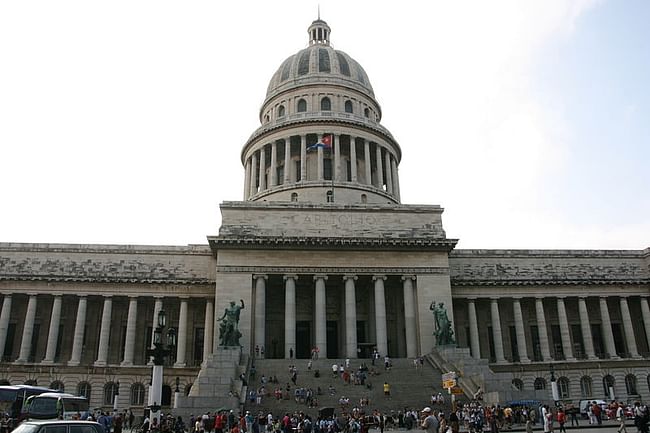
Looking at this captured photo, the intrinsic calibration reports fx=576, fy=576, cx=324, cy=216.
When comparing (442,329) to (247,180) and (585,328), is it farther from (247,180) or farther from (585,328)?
(247,180)

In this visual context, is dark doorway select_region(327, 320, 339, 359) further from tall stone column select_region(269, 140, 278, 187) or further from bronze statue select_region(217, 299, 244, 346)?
tall stone column select_region(269, 140, 278, 187)

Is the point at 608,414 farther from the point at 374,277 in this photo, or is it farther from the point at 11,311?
the point at 11,311

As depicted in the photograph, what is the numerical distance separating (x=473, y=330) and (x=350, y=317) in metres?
12.9

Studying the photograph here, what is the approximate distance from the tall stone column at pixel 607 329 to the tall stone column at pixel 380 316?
2192 centimetres

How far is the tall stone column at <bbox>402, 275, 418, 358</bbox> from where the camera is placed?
47281 millimetres

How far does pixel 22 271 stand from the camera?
2025 inches

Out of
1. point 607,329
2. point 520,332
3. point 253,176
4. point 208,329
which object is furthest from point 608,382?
point 253,176

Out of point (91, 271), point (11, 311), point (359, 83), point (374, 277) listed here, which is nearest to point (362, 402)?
point (374, 277)

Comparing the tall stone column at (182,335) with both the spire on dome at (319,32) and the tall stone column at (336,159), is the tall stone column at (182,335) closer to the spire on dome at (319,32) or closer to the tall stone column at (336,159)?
the tall stone column at (336,159)

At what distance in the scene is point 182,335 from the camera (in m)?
50.3

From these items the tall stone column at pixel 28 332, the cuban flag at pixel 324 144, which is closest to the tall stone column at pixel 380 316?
the cuban flag at pixel 324 144

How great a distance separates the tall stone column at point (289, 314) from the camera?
4644 centimetres

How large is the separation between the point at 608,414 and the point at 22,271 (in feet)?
158

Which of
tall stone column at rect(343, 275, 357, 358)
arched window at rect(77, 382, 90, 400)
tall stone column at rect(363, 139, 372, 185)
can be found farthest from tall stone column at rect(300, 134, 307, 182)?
arched window at rect(77, 382, 90, 400)
